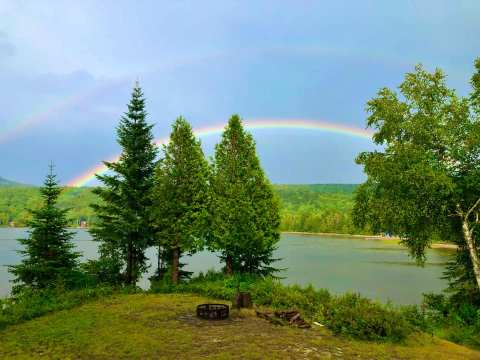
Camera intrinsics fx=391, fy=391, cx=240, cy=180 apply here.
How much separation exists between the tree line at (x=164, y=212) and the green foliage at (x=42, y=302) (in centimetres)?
307

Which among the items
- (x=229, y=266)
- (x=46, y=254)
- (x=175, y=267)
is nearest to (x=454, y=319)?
(x=229, y=266)

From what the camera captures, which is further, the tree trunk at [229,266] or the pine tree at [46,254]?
the tree trunk at [229,266]

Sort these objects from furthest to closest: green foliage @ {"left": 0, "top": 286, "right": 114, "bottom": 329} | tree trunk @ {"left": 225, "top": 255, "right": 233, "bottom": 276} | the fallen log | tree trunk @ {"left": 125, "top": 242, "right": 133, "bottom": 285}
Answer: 1. tree trunk @ {"left": 225, "top": 255, "right": 233, "bottom": 276}
2. tree trunk @ {"left": 125, "top": 242, "right": 133, "bottom": 285}
3. green foliage @ {"left": 0, "top": 286, "right": 114, "bottom": 329}
4. the fallen log

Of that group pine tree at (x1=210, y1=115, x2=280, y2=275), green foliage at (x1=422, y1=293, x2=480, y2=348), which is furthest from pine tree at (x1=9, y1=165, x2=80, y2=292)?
green foliage at (x1=422, y1=293, x2=480, y2=348)

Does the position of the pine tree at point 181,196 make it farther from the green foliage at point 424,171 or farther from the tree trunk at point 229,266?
the green foliage at point 424,171

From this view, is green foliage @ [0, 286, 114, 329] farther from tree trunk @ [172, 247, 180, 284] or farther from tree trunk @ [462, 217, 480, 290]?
tree trunk @ [462, 217, 480, 290]

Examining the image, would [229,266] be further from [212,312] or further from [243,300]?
[212,312]

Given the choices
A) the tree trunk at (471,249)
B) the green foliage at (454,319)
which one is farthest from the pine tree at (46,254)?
the tree trunk at (471,249)

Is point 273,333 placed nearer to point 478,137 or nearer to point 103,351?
point 103,351

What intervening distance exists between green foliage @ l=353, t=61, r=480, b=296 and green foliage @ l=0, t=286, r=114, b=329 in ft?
47.9

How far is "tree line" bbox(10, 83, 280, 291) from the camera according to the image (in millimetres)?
24297

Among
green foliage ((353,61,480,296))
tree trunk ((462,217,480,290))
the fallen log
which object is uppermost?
green foliage ((353,61,480,296))

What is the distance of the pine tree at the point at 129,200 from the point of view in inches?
989

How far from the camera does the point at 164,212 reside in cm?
2494
